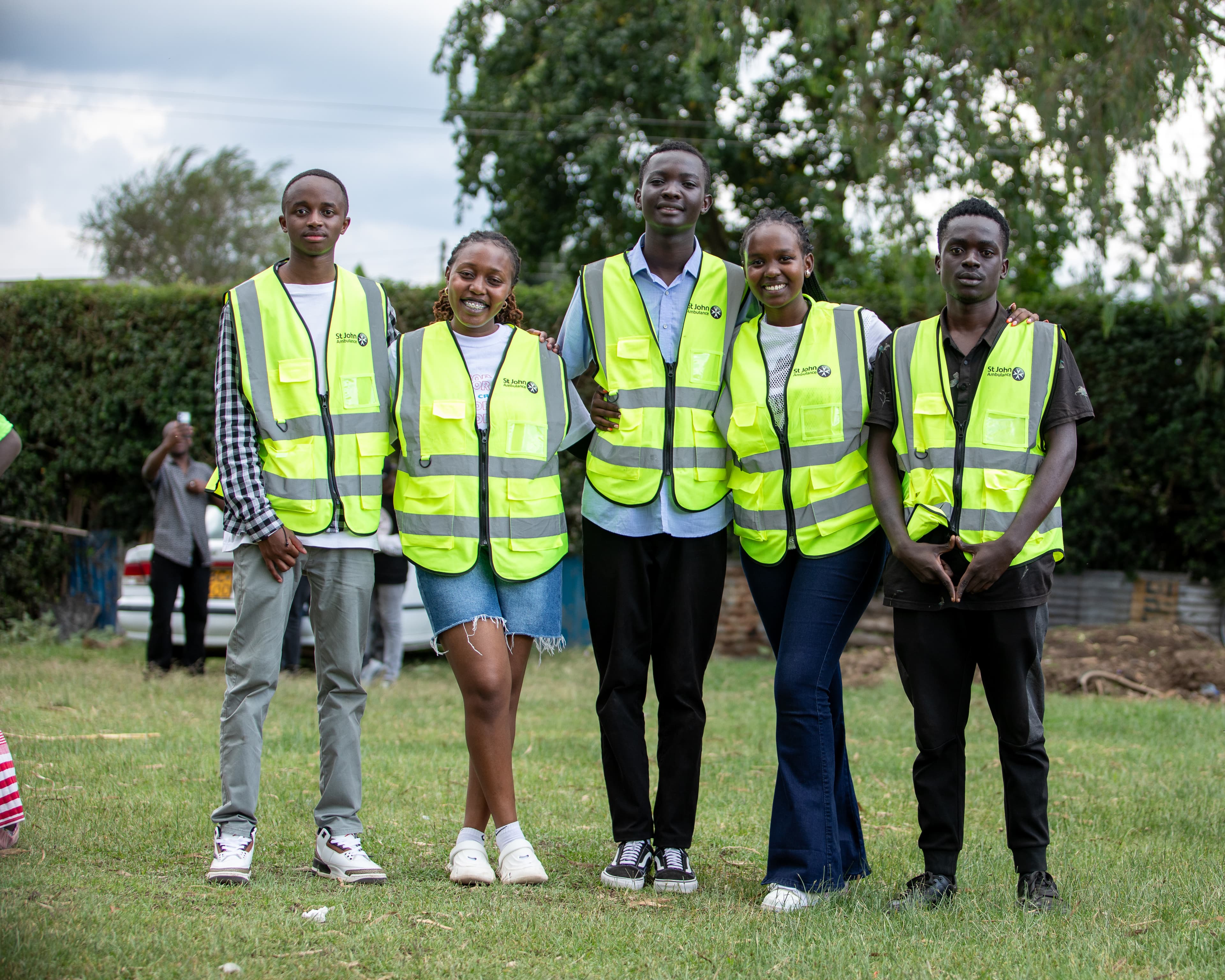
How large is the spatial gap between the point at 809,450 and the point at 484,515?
1.16 metres

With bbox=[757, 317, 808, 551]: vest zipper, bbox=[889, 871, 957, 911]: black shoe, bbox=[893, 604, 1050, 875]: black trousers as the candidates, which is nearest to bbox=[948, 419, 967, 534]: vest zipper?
bbox=[893, 604, 1050, 875]: black trousers

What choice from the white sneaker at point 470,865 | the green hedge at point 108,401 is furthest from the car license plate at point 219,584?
the white sneaker at point 470,865

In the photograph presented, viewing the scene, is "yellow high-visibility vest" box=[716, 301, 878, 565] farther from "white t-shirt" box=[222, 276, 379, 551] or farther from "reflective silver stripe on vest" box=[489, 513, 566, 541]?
"white t-shirt" box=[222, 276, 379, 551]

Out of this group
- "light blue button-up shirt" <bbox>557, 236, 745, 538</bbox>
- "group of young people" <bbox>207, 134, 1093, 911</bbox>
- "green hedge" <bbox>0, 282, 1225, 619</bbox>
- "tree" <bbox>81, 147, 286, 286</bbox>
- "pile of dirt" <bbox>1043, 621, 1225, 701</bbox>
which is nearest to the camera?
"group of young people" <bbox>207, 134, 1093, 911</bbox>

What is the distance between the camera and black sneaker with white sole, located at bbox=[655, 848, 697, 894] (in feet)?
13.7

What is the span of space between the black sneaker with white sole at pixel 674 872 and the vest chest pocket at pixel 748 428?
4.68 feet

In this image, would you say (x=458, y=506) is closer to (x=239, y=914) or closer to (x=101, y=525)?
(x=239, y=914)

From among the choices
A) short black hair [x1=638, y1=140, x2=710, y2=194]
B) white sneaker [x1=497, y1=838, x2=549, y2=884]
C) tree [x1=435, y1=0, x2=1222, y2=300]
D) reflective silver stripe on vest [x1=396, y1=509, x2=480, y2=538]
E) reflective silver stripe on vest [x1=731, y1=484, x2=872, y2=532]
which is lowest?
white sneaker [x1=497, y1=838, x2=549, y2=884]

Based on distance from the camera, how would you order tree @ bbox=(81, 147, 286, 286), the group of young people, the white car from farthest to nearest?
tree @ bbox=(81, 147, 286, 286), the white car, the group of young people

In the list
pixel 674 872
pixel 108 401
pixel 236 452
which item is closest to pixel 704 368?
pixel 236 452

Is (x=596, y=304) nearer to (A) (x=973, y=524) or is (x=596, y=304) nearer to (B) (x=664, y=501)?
(B) (x=664, y=501)

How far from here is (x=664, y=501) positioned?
14.1ft

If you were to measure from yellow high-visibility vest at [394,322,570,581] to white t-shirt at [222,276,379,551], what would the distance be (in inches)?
7.1

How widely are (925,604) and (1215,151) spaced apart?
7568 millimetres
